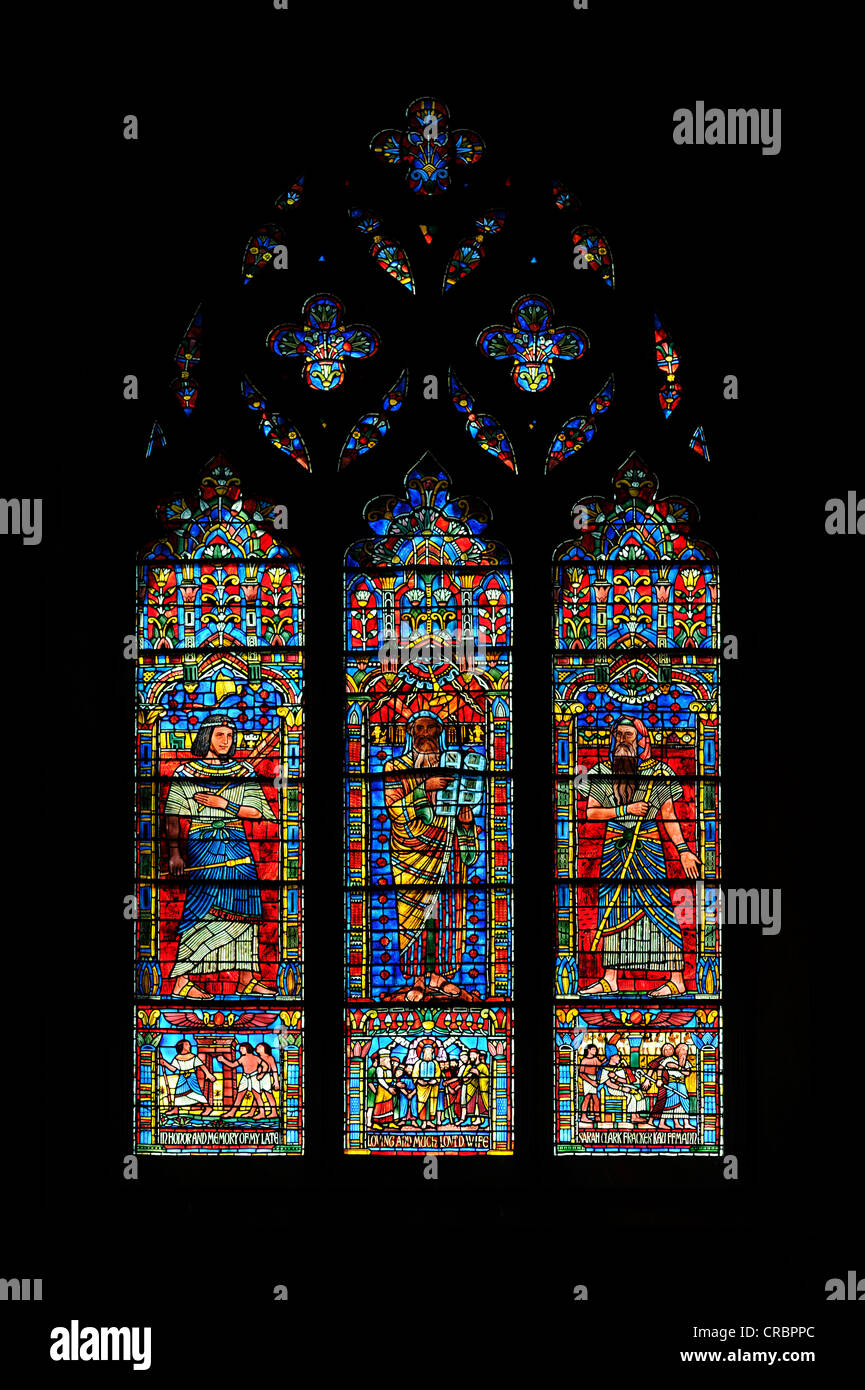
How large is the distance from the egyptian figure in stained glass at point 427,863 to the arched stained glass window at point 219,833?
0.35 meters

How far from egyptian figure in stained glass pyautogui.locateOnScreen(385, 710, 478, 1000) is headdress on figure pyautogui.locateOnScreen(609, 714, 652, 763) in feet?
1.75

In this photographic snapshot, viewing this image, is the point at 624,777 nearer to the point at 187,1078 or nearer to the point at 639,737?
the point at 639,737

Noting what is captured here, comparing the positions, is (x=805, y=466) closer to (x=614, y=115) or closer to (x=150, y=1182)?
(x=614, y=115)

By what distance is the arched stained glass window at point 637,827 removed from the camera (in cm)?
440

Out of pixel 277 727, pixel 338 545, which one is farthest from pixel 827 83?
pixel 277 727

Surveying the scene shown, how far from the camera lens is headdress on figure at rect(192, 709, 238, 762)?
4531 mm

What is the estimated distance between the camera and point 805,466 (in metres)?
4.36

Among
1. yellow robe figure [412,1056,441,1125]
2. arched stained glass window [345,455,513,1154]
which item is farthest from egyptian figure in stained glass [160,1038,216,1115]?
yellow robe figure [412,1056,441,1125]

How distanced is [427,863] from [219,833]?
0.71m

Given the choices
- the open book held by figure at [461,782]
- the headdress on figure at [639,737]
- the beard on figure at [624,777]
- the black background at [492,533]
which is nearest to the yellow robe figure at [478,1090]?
the black background at [492,533]

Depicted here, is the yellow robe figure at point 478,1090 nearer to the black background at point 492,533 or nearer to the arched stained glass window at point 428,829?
the arched stained glass window at point 428,829

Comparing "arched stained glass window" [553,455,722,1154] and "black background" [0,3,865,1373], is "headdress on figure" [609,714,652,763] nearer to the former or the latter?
"arched stained glass window" [553,455,722,1154]

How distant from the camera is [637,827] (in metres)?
4.48

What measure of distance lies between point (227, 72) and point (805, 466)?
2375 mm
